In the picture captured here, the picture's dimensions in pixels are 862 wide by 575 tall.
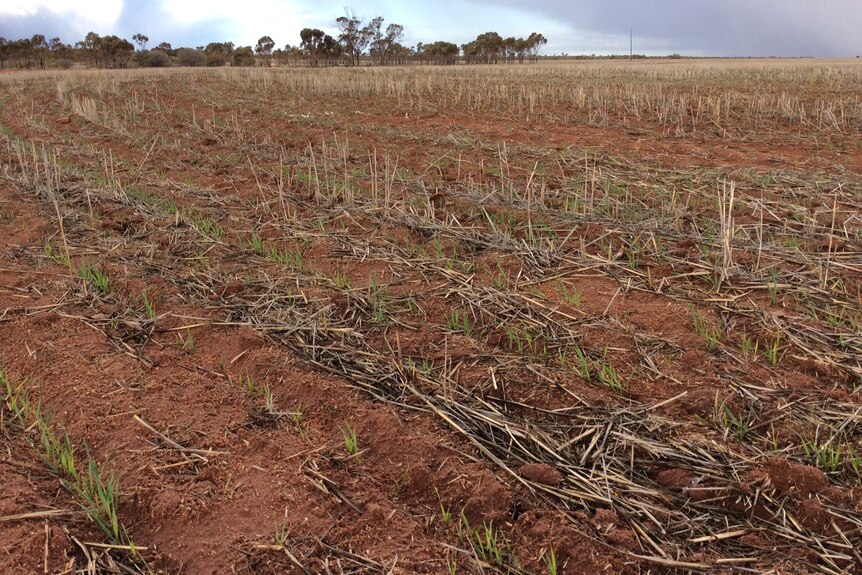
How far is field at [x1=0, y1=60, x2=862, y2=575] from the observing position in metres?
1.95

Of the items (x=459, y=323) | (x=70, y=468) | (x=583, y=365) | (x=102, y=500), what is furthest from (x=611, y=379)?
(x=70, y=468)

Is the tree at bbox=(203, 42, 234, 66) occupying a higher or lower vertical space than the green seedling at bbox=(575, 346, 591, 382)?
higher

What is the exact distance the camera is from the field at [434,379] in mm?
1947

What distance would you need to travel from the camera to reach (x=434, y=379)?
2816mm

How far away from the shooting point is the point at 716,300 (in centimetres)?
342

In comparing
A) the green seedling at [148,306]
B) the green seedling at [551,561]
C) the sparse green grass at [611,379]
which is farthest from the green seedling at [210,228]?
the green seedling at [551,561]

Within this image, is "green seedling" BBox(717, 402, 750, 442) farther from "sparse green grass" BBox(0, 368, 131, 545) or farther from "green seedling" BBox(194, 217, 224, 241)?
"green seedling" BBox(194, 217, 224, 241)

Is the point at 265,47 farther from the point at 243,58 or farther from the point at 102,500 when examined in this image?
the point at 102,500

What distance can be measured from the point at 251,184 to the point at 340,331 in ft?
12.9

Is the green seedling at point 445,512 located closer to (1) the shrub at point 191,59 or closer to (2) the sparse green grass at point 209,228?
(2) the sparse green grass at point 209,228

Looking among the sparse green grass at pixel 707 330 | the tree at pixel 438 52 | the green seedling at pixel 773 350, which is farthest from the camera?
the tree at pixel 438 52

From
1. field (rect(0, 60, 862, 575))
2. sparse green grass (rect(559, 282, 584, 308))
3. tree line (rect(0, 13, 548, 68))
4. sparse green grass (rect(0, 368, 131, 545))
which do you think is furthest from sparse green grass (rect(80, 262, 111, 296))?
tree line (rect(0, 13, 548, 68))

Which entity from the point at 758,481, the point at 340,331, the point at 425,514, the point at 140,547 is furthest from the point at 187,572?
the point at 758,481

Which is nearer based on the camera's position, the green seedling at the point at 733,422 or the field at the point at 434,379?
the field at the point at 434,379
